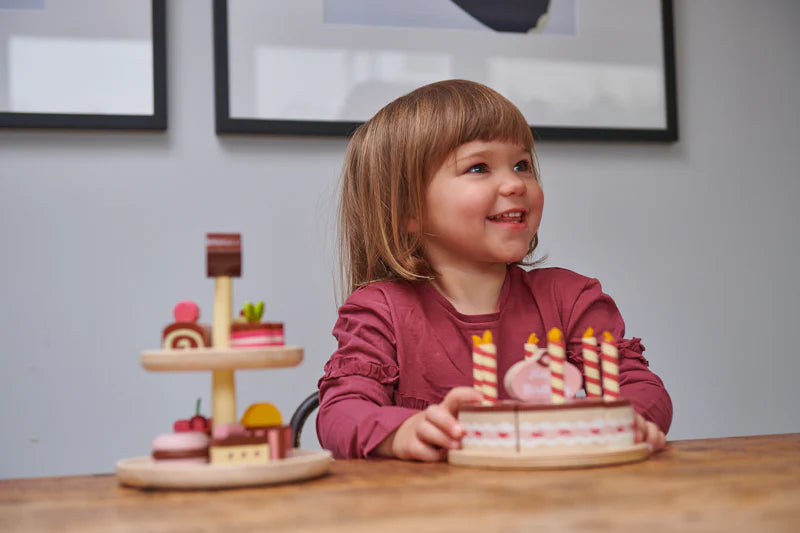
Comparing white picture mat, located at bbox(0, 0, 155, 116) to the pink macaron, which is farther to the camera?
white picture mat, located at bbox(0, 0, 155, 116)

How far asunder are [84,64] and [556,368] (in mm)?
1356

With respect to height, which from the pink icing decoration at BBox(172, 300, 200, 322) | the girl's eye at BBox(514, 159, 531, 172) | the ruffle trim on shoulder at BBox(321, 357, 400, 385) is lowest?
the ruffle trim on shoulder at BBox(321, 357, 400, 385)

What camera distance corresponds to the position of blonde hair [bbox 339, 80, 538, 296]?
1246mm

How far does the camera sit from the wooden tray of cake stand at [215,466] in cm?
62

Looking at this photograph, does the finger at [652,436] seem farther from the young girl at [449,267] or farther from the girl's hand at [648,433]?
the young girl at [449,267]

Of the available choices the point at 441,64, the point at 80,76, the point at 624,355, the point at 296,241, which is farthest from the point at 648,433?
the point at 80,76

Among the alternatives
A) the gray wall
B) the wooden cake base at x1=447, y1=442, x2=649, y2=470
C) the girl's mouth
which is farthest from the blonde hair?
the wooden cake base at x1=447, y1=442, x2=649, y2=470

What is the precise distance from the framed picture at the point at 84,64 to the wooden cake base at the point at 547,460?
49.5 inches

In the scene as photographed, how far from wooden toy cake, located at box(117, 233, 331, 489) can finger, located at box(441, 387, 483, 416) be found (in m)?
0.15

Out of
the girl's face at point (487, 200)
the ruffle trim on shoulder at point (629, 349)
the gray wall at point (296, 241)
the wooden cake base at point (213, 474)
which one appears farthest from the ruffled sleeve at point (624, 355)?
the gray wall at point (296, 241)

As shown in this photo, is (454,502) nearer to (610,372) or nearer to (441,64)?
(610,372)

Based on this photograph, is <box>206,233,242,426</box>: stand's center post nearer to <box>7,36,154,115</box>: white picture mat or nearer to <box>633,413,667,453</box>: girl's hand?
<box>633,413,667,453</box>: girl's hand

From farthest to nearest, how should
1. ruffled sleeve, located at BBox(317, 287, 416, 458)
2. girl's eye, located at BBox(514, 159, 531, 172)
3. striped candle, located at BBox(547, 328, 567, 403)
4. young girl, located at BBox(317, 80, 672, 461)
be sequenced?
1. girl's eye, located at BBox(514, 159, 531, 172)
2. young girl, located at BBox(317, 80, 672, 461)
3. ruffled sleeve, located at BBox(317, 287, 416, 458)
4. striped candle, located at BBox(547, 328, 567, 403)

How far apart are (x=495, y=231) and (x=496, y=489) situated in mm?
660
